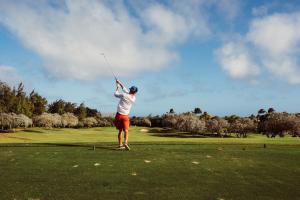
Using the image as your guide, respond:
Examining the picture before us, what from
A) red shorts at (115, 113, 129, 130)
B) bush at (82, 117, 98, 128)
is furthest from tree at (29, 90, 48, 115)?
red shorts at (115, 113, 129, 130)

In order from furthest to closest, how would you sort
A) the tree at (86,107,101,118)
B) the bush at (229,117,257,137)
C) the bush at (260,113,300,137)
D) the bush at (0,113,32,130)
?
the tree at (86,107,101,118), the bush at (229,117,257,137), the bush at (260,113,300,137), the bush at (0,113,32,130)

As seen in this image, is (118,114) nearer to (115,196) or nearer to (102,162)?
(102,162)

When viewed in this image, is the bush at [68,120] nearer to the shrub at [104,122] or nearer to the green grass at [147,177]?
the shrub at [104,122]

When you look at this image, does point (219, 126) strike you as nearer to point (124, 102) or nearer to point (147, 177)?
point (124, 102)

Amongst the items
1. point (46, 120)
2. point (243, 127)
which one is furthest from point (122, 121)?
point (46, 120)

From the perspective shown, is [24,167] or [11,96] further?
[11,96]

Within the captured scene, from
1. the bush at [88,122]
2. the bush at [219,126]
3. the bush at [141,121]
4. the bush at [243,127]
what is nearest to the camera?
the bush at [243,127]

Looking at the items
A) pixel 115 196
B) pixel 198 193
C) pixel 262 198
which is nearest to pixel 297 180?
pixel 262 198

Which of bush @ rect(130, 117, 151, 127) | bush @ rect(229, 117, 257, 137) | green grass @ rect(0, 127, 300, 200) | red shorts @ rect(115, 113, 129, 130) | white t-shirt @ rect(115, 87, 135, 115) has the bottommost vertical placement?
green grass @ rect(0, 127, 300, 200)

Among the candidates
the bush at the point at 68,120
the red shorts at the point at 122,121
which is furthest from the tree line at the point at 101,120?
the red shorts at the point at 122,121

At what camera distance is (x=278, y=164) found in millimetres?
12094

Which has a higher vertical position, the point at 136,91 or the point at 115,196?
the point at 136,91

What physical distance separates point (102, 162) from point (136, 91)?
15.4ft

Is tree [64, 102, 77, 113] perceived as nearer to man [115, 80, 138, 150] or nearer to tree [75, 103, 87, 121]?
tree [75, 103, 87, 121]
